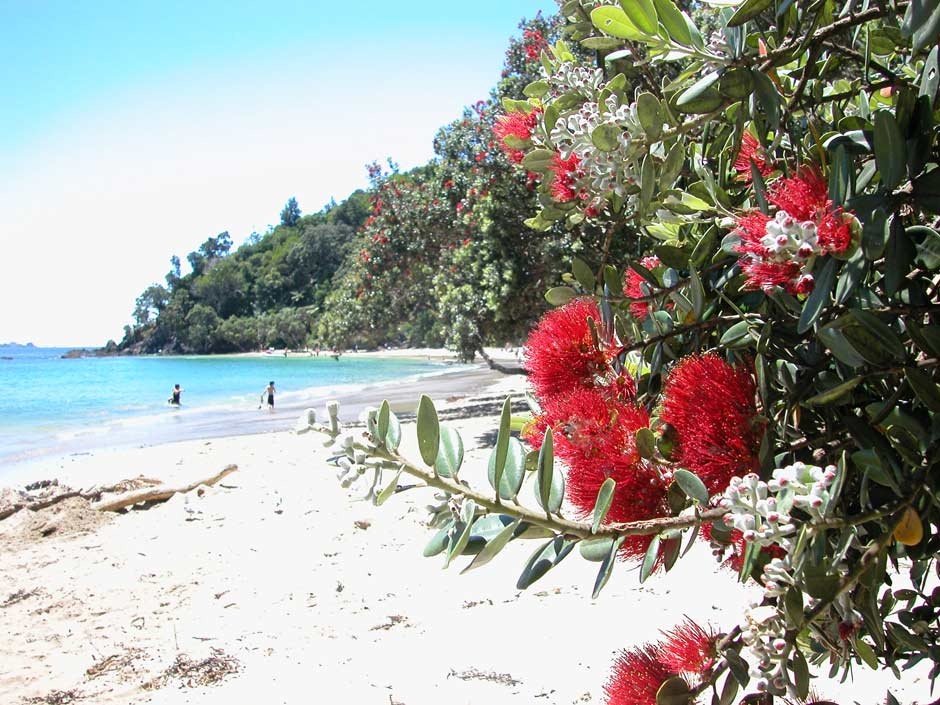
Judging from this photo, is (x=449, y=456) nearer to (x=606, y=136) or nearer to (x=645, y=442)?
(x=645, y=442)

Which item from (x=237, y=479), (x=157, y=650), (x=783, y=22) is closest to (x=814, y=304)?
(x=783, y=22)

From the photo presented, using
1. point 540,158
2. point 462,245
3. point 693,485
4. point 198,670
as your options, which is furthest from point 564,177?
point 462,245

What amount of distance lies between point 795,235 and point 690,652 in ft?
1.91

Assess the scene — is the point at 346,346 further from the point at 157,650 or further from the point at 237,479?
the point at 157,650

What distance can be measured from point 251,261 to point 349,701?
90551 millimetres

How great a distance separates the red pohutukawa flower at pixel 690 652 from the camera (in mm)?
992

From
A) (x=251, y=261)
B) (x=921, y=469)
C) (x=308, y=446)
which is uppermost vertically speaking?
(x=251, y=261)

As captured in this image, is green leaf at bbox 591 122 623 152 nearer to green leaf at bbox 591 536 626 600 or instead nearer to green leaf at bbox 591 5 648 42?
green leaf at bbox 591 5 648 42

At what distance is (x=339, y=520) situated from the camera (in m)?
6.36

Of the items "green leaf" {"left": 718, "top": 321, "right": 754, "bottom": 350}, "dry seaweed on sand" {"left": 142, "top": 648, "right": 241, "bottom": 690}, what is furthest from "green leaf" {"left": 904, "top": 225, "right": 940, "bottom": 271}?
"dry seaweed on sand" {"left": 142, "top": 648, "right": 241, "bottom": 690}

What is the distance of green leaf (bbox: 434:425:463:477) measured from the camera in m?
0.87

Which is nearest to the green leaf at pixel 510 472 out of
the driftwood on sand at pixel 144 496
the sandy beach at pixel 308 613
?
the sandy beach at pixel 308 613

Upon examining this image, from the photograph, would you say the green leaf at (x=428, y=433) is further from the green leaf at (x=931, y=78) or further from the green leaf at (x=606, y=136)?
the green leaf at (x=931, y=78)

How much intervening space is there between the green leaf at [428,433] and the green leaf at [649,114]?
1.61 feet
